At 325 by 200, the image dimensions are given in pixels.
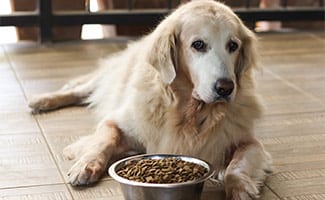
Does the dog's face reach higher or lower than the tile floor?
higher

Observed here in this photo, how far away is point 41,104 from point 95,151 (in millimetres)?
843

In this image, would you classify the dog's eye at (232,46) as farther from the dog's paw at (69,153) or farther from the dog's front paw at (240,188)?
the dog's paw at (69,153)

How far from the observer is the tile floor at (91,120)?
251cm

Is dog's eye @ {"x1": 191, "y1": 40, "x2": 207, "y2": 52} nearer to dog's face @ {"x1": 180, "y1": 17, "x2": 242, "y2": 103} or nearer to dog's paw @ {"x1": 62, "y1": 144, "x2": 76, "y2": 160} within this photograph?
dog's face @ {"x1": 180, "y1": 17, "x2": 242, "y2": 103}

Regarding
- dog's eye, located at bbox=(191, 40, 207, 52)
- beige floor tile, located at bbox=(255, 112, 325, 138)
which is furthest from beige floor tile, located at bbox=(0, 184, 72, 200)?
beige floor tile, located at bbox=(255, 112, 325, 138)

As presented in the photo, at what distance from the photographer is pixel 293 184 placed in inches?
100

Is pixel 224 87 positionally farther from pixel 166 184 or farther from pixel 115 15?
pixel 115 15

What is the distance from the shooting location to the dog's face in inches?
93.8

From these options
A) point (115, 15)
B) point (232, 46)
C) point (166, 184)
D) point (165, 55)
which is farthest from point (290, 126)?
point (115, 15)

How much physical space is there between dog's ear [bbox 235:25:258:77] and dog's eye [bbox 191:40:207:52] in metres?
0.20

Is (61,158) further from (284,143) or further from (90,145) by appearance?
(284,143)

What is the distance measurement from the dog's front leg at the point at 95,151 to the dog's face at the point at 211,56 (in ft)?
1.30

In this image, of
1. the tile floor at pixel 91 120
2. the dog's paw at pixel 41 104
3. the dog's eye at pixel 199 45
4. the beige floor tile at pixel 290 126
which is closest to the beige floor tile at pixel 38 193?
the tile floor at pixel 91 120

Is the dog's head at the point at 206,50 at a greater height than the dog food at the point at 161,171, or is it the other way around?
the dog's head at the point at 206,50
